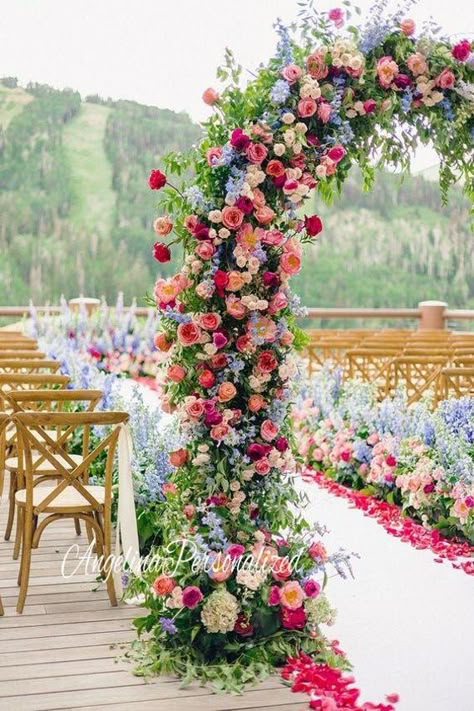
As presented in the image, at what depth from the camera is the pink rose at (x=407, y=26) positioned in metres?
3.85

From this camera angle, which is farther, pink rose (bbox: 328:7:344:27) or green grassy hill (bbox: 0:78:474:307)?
green grassy hill (bbox: 0:78:474:307)

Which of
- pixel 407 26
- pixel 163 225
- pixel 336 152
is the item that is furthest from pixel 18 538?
pixel 407 26

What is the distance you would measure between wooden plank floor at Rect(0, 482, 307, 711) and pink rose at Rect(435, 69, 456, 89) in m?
2.24

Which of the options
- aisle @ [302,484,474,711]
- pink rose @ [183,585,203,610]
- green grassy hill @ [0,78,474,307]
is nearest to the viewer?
aisle @ [302,484,474,711]

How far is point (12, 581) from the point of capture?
465 centimetres

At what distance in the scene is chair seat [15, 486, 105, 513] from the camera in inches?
171

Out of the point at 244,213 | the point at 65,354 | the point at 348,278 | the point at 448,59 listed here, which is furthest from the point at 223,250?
the point at 348,278

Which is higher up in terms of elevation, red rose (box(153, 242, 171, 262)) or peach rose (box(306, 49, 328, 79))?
peach rose (box(306, 49, 328, 79))

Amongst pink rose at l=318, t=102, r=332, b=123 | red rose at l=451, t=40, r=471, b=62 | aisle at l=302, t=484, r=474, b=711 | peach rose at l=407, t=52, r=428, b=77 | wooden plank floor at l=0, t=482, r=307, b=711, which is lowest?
aisle at l=302, t=484, r=474, b=711

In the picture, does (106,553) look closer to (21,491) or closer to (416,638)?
(21,491)

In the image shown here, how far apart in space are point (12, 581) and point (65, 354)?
4.20m

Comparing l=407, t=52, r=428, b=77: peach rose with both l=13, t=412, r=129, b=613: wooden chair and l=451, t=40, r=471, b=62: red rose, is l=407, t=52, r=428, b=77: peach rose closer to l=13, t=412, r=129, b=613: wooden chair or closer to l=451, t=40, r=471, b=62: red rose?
l=451, t=40, r=471, b=62: red rose

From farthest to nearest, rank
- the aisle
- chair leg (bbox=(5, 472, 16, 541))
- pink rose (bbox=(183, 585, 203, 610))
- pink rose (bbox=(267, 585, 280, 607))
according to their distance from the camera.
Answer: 1. chair leg (bbox=(5, 472, 16, 541))
2. pink rose (bbox=(267, 585, 280, 607))
3. pink rose (bbox=(183, 585, 203, 610))
4. the aisle

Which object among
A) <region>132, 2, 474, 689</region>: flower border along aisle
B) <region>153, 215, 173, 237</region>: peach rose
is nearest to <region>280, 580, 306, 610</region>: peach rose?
<region>132, 2, 474, 689</region>: flower border along aisle
